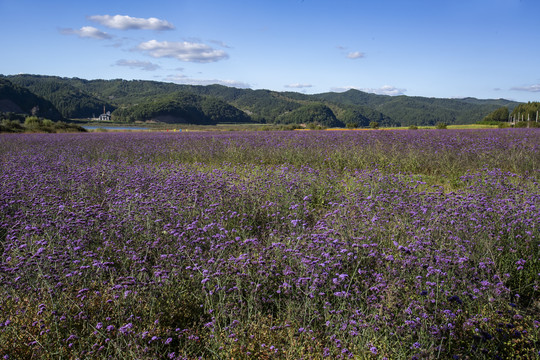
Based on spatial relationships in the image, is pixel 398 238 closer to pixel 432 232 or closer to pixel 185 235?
pixel 432 232

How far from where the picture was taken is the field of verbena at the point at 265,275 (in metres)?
2.35

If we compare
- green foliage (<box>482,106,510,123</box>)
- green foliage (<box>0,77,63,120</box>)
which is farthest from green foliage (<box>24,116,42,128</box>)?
green foliage (<box>482,106,510,123</box>)

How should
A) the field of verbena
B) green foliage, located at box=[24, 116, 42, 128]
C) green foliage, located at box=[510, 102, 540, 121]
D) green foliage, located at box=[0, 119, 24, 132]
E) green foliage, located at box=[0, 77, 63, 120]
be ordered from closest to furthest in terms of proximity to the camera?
1. the field of verbena
2. green foliage, located at box=[0, 119, 24, 132]
3. green foliage, located at box=[24, 116, 42, 128]
4. green foliage, located at box=[510, 102, 540, 121]
5. green foliage, located at box=[0, 77, 63, 120]

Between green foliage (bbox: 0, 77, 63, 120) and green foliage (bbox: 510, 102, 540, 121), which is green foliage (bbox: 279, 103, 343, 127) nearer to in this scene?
green foliage (bbox: 510, 102, 540, 121)

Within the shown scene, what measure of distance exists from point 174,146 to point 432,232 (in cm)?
1128

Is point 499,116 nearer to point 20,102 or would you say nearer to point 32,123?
point 32,123

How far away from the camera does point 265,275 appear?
3.06m

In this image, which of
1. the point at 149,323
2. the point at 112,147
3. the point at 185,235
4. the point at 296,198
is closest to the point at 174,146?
the point at 112,147

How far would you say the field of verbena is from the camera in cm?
235

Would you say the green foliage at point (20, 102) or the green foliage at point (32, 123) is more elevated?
the green foliage at point (20, 102)

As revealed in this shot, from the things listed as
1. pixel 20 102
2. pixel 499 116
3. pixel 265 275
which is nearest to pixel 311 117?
pixel 499 116

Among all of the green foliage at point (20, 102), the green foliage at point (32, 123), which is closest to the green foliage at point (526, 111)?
the green foliage at point (32, 123)

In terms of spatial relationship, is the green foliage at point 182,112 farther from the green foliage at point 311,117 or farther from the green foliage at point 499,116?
the green foliage at point 499,116

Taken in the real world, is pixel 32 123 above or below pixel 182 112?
below
